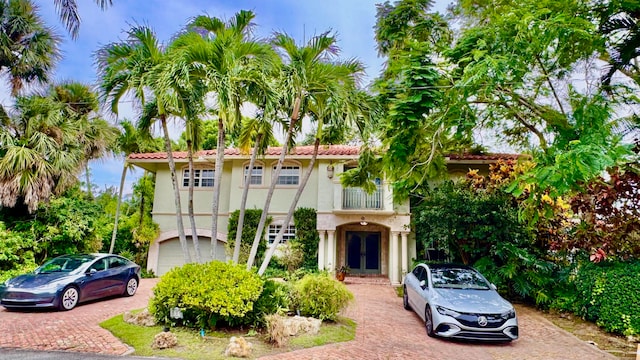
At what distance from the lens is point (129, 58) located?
31.1ft

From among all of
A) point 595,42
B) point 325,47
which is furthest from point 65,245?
point 595,42

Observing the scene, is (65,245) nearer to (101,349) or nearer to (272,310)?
(101,349)

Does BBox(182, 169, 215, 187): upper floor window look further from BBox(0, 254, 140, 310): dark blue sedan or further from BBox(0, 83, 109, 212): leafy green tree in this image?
BBox(0, 254, 140, 310): dark blue sedan

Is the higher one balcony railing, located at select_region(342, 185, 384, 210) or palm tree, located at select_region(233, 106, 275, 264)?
palm tree, located at select_region(233, 106, 275, 264)

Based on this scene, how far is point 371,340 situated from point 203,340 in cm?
368

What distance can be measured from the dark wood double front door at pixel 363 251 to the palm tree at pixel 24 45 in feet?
50.9

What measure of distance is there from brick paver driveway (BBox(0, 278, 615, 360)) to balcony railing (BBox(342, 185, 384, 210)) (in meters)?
6.82

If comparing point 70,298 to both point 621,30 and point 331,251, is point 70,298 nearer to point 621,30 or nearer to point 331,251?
point 331,251

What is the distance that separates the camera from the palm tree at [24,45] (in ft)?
45.0

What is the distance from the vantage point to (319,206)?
Answer: 17375 mm

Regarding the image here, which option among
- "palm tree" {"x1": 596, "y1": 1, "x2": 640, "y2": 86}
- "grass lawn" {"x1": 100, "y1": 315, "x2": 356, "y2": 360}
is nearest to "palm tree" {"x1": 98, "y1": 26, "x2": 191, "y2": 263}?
"grass lawn" {"x1": 100, "y1": 315, "x2": 356, "y2": 360}

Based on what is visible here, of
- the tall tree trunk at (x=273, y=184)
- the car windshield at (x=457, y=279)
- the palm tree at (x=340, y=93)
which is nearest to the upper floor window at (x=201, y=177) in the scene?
the tall tree trunk at (x=273, y=184)

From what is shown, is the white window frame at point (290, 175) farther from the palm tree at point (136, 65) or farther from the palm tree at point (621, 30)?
the palm tree at point (621, 30)

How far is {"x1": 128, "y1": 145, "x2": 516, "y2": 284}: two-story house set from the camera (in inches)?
668
